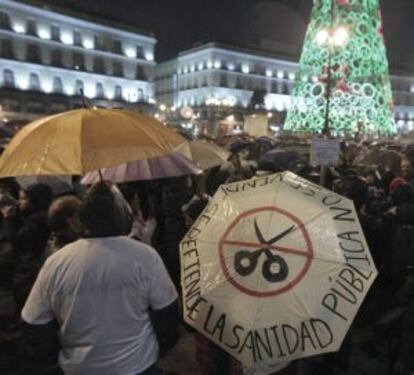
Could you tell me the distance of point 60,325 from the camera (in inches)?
84.5

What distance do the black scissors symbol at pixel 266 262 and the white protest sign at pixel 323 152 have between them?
10.1 ft

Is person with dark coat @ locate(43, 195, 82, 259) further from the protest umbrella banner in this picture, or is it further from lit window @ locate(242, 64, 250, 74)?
lit window @ locate(242, 64, 250, 74)

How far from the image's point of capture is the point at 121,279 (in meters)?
2.07

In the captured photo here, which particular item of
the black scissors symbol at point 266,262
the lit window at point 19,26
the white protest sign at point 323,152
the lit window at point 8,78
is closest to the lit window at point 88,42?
the lit window at point 19,26

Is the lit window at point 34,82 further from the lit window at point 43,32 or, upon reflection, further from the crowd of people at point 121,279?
the crowd of people at point 121,279

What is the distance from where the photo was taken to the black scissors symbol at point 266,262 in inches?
80.0

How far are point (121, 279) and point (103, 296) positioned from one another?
106 mm

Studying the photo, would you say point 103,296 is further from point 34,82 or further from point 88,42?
point 88,42

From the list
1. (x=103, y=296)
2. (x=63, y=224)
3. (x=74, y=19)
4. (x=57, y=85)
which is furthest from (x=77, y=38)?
(x=103, y=296)

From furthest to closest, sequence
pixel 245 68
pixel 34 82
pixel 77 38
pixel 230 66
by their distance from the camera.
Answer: pixel 245 68 < pixel 230 66 < pixel 77 38 < pixel 34 82

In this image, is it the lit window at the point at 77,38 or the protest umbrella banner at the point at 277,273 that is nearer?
the protest umbrella banner at the point at 277,273

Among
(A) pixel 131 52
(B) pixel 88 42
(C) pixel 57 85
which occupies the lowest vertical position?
(C) pixel 57 85

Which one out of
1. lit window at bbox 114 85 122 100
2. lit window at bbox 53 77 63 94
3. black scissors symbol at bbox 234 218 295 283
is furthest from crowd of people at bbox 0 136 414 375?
lit window at bbox 114 85 122 100

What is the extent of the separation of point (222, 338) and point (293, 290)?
35 centimetres
